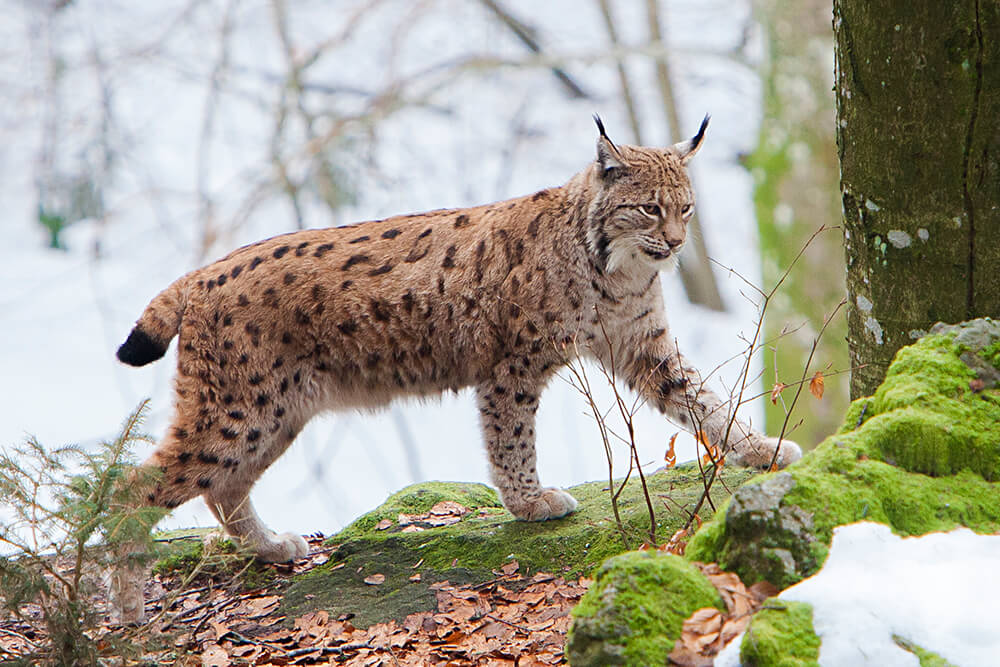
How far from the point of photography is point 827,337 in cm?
983

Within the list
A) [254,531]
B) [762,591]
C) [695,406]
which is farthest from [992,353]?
[254,531]

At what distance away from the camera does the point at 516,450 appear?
5270 mm

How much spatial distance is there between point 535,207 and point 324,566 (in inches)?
86.2

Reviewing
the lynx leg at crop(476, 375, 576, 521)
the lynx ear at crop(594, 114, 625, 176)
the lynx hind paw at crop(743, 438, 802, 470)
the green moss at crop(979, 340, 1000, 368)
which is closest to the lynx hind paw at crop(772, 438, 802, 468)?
the lynx hind paw at crop(743, 438, 802, 470)

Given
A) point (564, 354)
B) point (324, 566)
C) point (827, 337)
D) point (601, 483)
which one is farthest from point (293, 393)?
point (827, 337)

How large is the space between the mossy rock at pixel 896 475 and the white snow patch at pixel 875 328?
498mm

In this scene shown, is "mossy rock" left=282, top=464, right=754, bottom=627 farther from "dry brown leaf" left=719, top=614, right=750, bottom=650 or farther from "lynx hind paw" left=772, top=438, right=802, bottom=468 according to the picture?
"dry brown leaf" left=719, top=614, right=750, bottom=650

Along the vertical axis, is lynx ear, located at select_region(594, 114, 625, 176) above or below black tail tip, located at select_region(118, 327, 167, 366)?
above

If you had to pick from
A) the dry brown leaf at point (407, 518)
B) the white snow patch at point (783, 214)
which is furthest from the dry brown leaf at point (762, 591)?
the white snow patch at point (783, 214)

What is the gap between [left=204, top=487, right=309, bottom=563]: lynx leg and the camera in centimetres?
545

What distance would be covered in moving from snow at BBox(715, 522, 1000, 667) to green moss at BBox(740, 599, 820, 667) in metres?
0.03

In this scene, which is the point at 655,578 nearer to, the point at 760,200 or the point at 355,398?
the point at 355,398

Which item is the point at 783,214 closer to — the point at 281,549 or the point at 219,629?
the point at 281,549

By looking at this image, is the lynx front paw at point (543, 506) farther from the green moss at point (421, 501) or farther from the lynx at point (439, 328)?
the green moss at point (421, 501)
